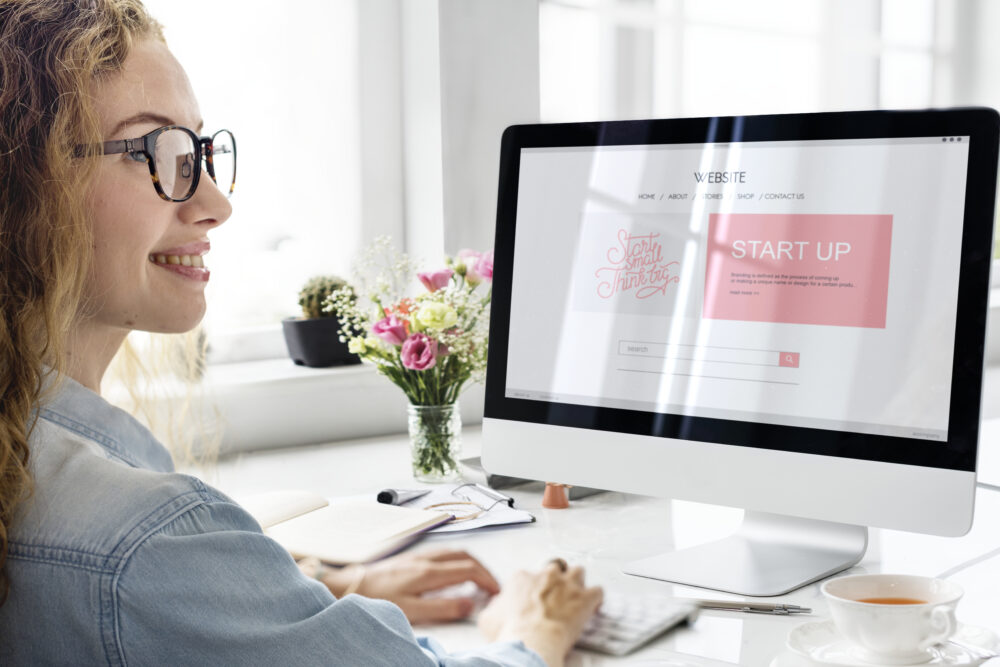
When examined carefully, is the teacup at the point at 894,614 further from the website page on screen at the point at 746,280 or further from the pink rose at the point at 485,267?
the pink rose at the point at 485,267

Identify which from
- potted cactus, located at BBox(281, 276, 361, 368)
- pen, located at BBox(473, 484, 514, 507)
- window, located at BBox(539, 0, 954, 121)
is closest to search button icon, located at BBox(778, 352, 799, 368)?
pen, located at BBox(473, 484, 514, 507)

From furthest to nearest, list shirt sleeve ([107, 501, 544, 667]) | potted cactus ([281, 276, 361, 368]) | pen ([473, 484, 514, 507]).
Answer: potted cactus ([281, 276, 361, 368]) → pen ([473, 484, 514, 507]) → shirt sleeve ([107, 501, 544, 667])

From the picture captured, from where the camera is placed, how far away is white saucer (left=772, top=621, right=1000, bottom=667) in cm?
78

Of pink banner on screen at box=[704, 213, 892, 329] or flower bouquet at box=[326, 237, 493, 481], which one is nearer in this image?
pink banner on screen at box=[704, 213, 892, 329]

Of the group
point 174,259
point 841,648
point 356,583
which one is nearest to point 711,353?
point 841,648

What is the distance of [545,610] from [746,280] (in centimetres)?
39

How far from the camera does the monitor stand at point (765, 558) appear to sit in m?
1.00

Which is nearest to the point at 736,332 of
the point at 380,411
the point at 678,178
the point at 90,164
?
the point at 678,178

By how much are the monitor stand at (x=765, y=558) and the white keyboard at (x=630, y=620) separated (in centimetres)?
6

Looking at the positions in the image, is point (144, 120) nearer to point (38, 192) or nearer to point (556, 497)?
point (38, 192)

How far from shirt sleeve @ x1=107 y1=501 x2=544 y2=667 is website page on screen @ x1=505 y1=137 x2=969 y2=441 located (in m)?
0.47

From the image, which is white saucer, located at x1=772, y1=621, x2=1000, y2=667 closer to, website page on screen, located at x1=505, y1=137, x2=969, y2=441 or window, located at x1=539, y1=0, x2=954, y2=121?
website page on screen, located at x1=505, y1=137, x2=969, y2=441

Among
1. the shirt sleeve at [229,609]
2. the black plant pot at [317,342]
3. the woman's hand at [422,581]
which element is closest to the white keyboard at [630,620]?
the woman's hand at [422,581]

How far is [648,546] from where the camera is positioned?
1152 millimetres
